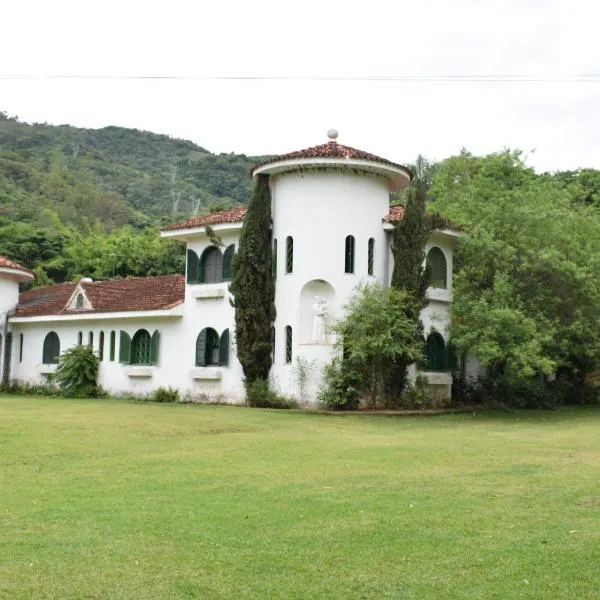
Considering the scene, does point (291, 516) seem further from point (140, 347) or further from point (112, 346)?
point (112, 346)

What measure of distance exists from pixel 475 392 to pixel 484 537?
2320 centimetres

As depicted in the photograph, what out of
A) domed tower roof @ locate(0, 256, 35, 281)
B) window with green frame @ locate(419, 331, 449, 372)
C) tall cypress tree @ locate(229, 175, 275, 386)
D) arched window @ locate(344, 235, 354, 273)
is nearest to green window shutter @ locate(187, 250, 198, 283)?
tall cypress tree @ locate(229, 175, 275, 386)

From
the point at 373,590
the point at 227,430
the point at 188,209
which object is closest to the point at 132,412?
the point at 227,430

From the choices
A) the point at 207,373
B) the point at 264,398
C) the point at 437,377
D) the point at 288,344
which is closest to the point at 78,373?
the point at 207,373

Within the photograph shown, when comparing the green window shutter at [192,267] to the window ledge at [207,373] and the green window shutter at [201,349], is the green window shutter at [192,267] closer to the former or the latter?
the green window shutter at [201,349]

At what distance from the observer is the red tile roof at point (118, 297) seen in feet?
109

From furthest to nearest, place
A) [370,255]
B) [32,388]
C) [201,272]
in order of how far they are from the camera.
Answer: [32,388]
[201,272]
[370,255]

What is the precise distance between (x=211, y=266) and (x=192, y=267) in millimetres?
782

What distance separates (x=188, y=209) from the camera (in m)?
92.4

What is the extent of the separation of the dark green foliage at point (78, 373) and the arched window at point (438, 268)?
43.6ft

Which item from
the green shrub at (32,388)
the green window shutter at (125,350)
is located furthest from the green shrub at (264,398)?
the green shrub at (32,388)

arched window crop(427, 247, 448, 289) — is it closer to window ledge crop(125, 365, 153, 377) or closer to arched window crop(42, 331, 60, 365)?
window ledge crop(125, 365, 153, 377)

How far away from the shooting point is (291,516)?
32.9 feet

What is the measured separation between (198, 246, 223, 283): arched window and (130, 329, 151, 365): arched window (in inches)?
136
